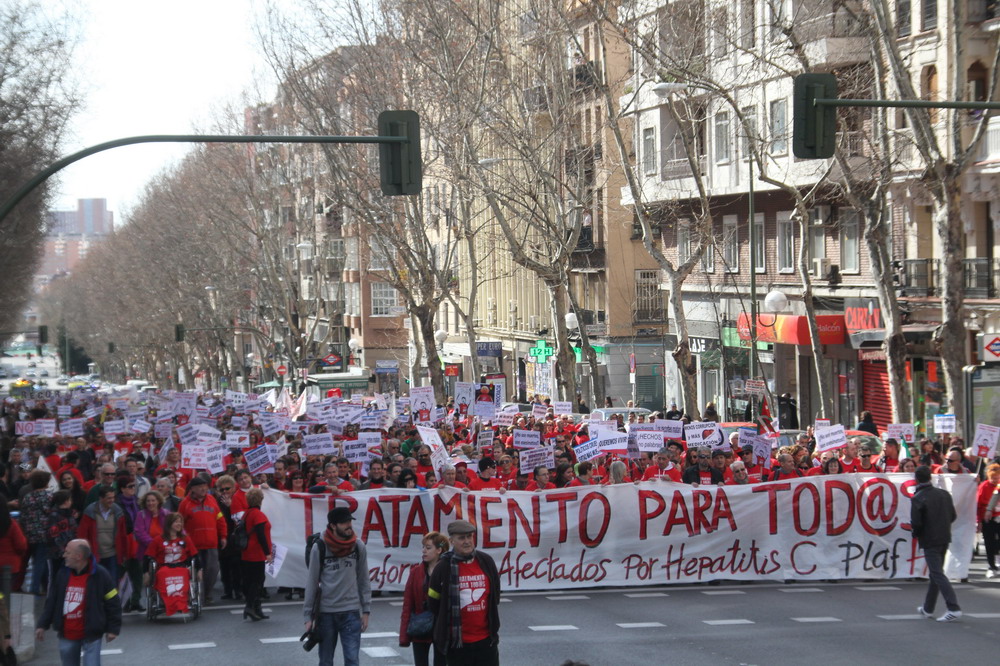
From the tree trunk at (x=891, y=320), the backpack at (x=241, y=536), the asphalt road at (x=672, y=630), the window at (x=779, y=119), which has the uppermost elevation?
the window at (x=779, y=119)

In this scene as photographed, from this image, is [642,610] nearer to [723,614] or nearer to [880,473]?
[723,614]

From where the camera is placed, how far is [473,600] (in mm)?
9344

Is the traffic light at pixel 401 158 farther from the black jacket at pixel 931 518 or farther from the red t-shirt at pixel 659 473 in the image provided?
the black jacket at pixel 931 518

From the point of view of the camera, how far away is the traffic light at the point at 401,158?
14641 mm

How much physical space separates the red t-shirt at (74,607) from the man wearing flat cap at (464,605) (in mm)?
2754

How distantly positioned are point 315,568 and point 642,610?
5.13 meters

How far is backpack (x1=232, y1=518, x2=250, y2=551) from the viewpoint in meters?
14.8

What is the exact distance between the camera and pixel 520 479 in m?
16.9

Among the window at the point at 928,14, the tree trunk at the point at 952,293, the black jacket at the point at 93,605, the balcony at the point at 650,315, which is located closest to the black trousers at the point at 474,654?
the black jacket at the point at 93,605

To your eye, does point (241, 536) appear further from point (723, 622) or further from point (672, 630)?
point (723, 622)

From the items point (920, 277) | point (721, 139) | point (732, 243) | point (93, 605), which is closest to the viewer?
point (93, 605)

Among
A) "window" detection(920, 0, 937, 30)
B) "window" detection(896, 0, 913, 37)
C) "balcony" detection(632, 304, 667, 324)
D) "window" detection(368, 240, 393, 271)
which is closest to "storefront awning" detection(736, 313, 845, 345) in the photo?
"window" detection(896, 0, 913, 37)

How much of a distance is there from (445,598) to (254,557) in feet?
19.4

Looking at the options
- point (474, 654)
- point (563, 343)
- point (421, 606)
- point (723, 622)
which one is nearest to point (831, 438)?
point (723, 622)
